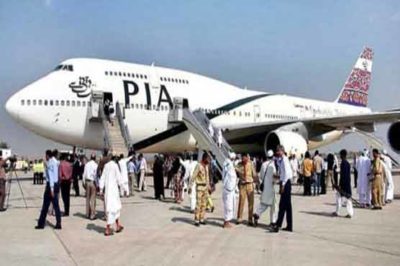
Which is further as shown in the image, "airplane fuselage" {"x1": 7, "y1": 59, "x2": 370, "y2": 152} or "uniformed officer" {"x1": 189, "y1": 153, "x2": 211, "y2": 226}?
"airplane fuselage" {"x1": 7, "y1": 59, "x2": 370, "y2": 152}

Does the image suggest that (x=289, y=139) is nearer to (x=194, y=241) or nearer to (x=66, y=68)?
(x=66, y=68)

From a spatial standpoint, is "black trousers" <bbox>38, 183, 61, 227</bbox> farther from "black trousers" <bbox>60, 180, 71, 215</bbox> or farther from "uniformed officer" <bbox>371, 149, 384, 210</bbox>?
"uniformed officer" <bbox>371, 149, 384, 210</bbox>

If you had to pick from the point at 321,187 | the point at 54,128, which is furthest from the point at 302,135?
the point at 54,128

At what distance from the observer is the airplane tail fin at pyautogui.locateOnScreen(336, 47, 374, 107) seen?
41281mm

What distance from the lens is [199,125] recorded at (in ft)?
74.8

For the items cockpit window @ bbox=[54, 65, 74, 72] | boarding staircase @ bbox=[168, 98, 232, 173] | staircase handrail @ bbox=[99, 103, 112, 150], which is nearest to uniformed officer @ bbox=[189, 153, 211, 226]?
boarding staircase @ bbox=[168, 98, 232, 173]

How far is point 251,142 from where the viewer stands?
2798 centimetres

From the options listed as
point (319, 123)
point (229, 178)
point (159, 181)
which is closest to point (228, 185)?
point (229, 178)

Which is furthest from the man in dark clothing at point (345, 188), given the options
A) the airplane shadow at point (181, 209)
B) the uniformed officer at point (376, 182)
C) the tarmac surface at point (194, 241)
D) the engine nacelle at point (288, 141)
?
the engine nacelle at point (288, 141)

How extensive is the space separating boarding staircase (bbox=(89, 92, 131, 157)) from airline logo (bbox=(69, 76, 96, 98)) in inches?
12.7

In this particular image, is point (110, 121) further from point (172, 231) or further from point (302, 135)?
point (172, 231)

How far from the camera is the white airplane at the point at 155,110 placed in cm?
2145

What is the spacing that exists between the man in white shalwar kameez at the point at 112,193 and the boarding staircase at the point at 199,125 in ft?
33.1

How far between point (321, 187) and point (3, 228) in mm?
12596
